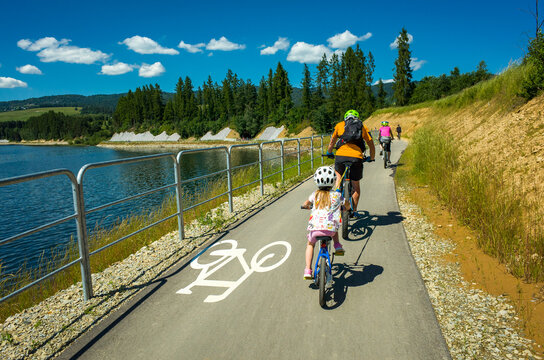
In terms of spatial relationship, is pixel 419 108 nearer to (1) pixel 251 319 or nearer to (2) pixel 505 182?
(2) pixel 505 182

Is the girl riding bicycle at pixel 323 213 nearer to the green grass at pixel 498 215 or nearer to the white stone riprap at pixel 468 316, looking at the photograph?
the white stone riprap at pixel 468 316

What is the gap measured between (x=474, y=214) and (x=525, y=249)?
173cm

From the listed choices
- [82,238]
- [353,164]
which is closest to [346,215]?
[353,164]

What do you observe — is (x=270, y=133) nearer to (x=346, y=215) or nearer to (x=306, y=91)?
(x=306, y=91)

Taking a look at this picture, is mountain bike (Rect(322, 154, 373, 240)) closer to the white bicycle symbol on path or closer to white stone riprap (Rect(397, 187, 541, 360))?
the white bicycle symbol on path

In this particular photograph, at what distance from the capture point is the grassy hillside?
15.7 ft

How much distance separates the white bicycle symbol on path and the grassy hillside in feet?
10.3

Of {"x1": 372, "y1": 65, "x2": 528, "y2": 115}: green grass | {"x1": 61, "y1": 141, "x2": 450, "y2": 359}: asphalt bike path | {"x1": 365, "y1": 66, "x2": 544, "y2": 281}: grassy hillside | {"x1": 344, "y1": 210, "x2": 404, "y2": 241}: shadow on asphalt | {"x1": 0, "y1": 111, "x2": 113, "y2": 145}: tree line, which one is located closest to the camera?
{"x1": 61, "y1": 141, "x2": 450, "y2": 359}: asphalt bike path

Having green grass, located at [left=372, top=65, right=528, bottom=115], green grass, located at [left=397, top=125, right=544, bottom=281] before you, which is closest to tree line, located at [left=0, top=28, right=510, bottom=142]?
green grass, located at [left=372, top=65, right=528, bottom=115]

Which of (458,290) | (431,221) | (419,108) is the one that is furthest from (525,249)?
(419,108)

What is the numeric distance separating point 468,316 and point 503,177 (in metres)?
4.38

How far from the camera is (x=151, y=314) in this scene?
3988mm

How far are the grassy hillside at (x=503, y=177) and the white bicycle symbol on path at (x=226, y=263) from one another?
3139mm

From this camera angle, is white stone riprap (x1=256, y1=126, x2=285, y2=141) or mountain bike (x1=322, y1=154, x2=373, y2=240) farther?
white stone riprap (x1=256, y1=126, x2=285, y2=141)
